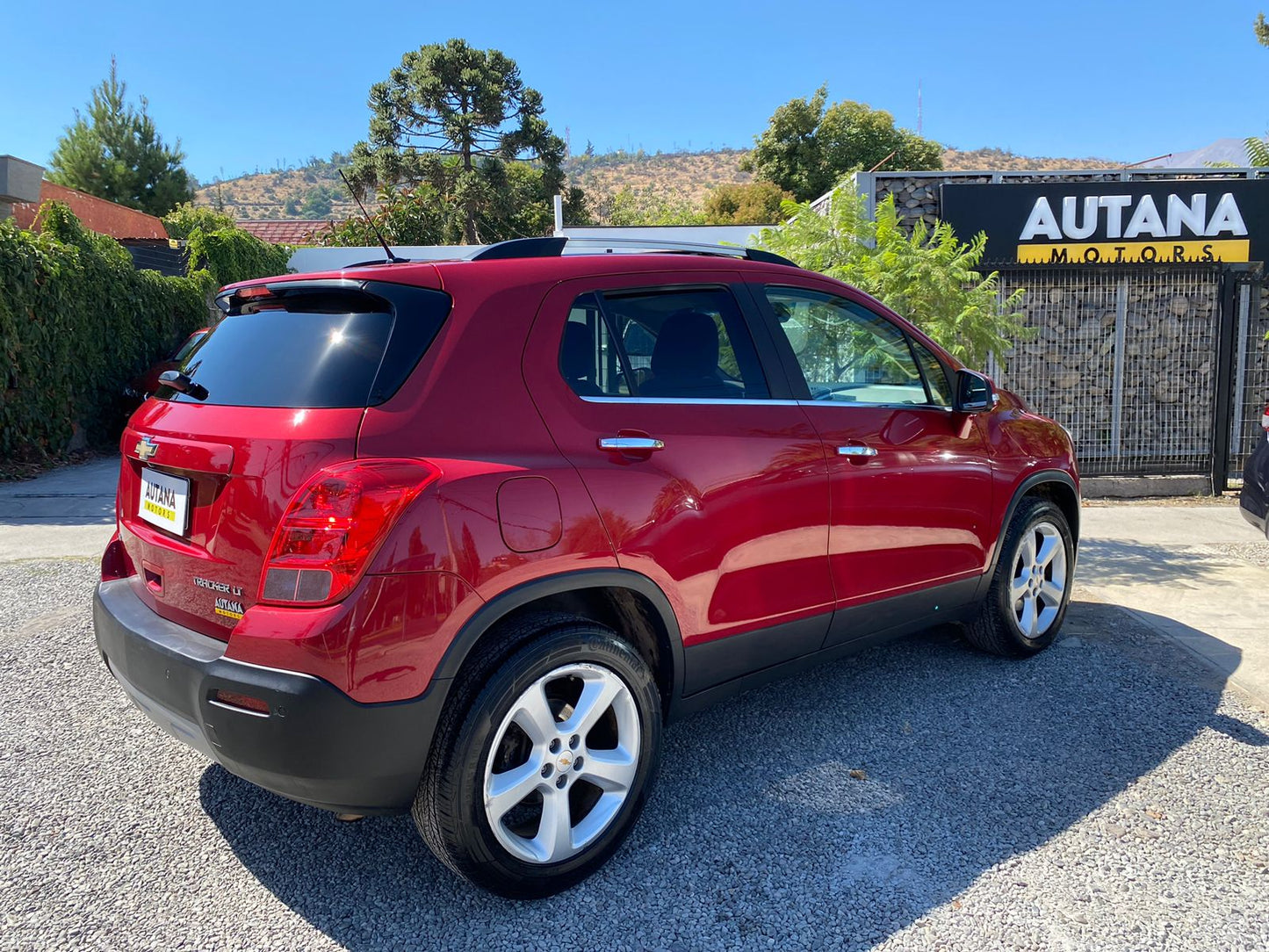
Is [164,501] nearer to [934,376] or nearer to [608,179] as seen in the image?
[934,376]

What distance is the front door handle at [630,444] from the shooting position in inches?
101

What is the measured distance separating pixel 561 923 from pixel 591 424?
1.39 metres

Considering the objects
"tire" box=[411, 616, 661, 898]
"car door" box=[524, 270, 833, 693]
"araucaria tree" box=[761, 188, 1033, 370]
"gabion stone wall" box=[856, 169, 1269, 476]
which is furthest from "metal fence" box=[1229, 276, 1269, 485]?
"tire" box=[411, 616, 661, 898]

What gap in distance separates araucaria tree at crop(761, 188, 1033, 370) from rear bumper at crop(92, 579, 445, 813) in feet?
16.1

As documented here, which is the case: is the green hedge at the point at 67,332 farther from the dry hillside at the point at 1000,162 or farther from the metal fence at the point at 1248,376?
the dry hillside at the point at 1000,162

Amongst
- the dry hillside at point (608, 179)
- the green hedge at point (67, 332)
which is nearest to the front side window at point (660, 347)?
the green hedge at point (67, 332)

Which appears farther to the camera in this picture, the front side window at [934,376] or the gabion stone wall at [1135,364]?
the gabion stone wall at [1135,364]

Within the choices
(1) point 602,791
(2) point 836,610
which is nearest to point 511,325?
(1) point 602,791

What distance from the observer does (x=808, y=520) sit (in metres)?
3.10

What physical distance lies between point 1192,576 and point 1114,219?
18.6 ft

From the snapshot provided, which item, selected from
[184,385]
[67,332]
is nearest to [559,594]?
[184,385]

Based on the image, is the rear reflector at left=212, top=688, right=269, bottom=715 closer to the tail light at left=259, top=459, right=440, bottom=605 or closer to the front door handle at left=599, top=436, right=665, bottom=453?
the tail light at left=259, top=459, right=440, bottom=605

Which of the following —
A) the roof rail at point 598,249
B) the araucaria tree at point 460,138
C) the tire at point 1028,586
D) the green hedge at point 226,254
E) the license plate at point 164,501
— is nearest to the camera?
the license plate at point 164,501

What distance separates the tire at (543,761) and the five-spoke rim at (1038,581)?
7.55 ft
